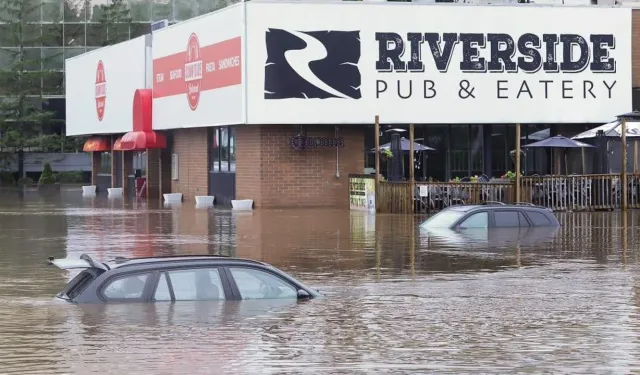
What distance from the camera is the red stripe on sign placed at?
45000 millimetres

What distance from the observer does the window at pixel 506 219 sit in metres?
32.3

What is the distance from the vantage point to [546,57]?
152ft

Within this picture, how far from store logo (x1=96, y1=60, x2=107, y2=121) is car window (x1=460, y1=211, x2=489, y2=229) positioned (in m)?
32.5

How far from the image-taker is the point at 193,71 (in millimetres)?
49406

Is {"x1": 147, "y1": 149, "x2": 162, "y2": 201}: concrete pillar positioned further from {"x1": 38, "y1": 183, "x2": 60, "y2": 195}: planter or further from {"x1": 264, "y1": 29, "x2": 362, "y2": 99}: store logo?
{"x1": 264, "y1": 29, "x2": 362, "y2": 99}: store logo

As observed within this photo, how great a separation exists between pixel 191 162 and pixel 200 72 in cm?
526

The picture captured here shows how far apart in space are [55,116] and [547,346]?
70.2 m

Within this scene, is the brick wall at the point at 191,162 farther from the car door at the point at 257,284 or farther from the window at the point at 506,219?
the car door at the point at 257,284

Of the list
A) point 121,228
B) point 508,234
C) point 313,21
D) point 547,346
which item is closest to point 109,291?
point 547,346

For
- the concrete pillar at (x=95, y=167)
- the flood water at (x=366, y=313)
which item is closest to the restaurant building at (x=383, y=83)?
the flood water at (x=366, y=313)

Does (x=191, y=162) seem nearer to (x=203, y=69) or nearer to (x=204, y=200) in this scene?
(x=204, y=200)

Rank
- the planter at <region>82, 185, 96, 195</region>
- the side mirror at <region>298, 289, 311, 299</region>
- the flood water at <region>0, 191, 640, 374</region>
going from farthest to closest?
1. the planter at <region>82, 185, 96, 195</region>
2. the side mirror at <region>298, 289, 311, 299</region>
3. the flood water at <region>0, 191, 640, 374</region>

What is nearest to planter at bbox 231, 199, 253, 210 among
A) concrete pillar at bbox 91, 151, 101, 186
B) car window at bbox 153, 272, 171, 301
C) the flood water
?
the flood water

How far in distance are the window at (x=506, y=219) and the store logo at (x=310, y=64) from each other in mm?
13269
